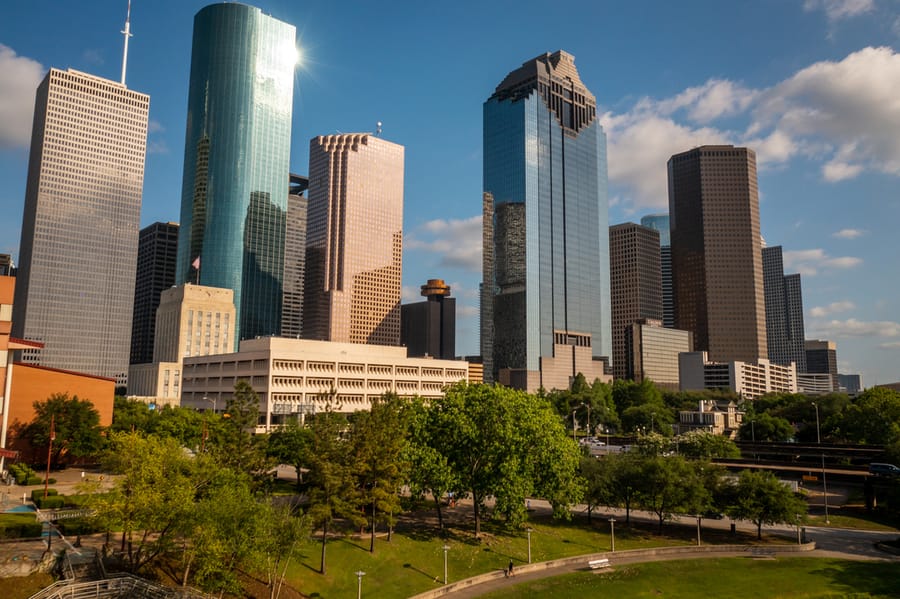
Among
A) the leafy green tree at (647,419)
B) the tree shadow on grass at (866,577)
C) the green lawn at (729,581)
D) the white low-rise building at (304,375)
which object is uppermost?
the white low-rise building at (304,375)

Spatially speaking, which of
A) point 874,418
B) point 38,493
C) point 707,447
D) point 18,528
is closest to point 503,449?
point 18,528

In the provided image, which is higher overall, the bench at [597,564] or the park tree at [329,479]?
the park tree at [329,479]

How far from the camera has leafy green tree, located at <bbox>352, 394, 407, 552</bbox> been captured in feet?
194

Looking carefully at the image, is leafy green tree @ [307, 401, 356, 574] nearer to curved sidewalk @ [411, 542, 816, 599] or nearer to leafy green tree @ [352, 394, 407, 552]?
leafy green tree @ [352, 394, 407, 552]

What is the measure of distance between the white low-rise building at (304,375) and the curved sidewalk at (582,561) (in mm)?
65825

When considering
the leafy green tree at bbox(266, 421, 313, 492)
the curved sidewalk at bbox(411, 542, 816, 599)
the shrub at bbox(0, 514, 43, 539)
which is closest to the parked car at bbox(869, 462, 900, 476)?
the curved sidewalk at bbox(411, 542, 816, 599)

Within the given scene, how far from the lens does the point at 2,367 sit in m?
71.8

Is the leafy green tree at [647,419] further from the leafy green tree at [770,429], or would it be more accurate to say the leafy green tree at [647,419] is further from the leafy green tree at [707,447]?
the leafy green tree at [707,447]

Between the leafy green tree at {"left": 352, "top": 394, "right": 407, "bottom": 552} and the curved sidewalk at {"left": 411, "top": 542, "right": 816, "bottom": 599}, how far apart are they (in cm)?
937

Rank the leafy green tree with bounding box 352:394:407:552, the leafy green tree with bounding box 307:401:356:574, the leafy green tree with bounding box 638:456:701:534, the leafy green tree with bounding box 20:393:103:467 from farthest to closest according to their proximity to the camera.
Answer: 1. the leafy green tree with bounding box 20:393:103:467
2. the leafy green tree with bounding box 638:456:701:534
3. the leafy green tree with bounding box 352:394:407:552
4. the leafy green tree with bounding box 307:401:356:574

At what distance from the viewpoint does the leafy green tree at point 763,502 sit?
65688 millimetres

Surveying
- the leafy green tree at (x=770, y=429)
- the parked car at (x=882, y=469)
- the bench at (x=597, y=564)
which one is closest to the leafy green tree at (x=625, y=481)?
the bench at (x=597, y=564)

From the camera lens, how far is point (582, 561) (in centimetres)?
6066

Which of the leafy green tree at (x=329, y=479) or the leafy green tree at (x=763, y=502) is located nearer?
the leafy green tree at (x=329, y=479)
